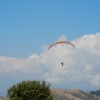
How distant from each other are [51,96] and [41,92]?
3419mm

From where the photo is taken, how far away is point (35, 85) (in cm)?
8231

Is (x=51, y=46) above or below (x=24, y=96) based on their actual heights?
above

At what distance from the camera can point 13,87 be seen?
84.0 meters

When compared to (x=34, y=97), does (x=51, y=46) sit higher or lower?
higher

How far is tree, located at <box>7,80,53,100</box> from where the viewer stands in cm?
8031

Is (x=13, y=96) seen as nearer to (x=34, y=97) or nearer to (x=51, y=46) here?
(x=34, y=97)

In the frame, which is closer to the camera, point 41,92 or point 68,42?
point 68,42

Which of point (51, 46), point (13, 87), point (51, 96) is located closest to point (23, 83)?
point (13, 87)

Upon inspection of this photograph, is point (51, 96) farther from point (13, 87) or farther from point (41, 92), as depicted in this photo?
point (13, 87)

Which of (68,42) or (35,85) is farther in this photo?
(35,85)

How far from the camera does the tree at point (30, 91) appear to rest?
8031 cm

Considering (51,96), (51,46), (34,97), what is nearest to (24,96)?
(34,97)

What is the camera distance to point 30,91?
8069 centimetres

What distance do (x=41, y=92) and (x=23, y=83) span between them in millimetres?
7317
